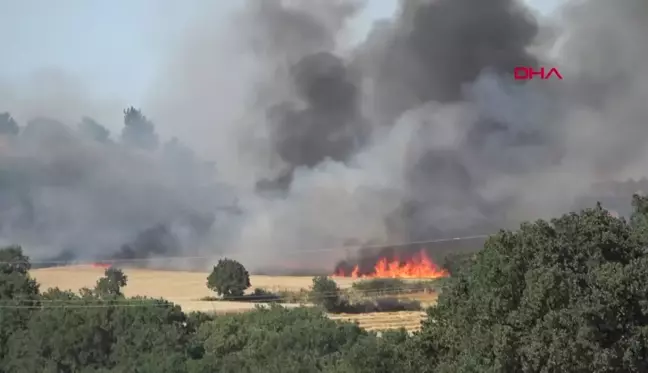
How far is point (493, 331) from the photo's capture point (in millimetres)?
11281

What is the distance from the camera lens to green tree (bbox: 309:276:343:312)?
27.5 meters

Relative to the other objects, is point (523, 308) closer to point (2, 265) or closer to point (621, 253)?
point (621, 253)

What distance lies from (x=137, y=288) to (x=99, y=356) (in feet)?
22.6

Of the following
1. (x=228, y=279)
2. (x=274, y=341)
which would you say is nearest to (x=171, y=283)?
(x=228, y=279)

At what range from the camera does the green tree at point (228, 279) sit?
91.7 ft

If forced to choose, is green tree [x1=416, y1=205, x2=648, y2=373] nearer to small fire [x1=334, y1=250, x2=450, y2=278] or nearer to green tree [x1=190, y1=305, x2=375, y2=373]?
green tree [x1=190, y1=305, x2=375, y2=373]

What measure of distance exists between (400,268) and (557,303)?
17526 mm

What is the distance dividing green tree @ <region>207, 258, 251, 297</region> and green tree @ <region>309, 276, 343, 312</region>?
2.52 metres

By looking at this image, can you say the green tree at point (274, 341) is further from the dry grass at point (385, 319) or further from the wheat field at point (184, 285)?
the wheat field at point (184, 285)

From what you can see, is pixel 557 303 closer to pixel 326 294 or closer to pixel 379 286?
pixel 379 286

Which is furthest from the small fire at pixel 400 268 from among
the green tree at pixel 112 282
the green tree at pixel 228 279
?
the green tree at pixel 112 282

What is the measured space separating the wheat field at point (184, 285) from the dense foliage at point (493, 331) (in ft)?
16.4

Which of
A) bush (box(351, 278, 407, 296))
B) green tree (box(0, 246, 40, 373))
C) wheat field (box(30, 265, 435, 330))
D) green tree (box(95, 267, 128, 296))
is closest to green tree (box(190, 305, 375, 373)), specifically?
wheat field (box(30, 265, 435, 330))

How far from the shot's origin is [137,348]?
20172 millimetres
